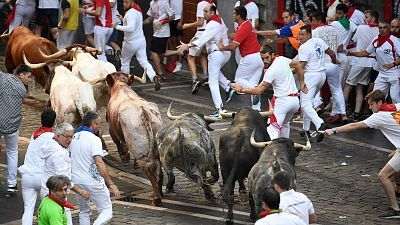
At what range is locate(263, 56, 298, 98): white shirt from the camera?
17.5 m

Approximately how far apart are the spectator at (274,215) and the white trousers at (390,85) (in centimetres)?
1023

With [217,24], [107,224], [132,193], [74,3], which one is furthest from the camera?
[74,3]

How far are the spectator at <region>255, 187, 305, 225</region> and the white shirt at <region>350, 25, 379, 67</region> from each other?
11.1m

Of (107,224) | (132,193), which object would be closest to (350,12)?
(132,193)

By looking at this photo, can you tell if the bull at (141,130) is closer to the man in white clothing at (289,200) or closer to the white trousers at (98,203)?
the white trousers at (98,203)

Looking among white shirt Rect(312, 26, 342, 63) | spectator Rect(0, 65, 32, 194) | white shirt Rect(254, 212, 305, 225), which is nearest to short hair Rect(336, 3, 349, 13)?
white shirt Rect(312, 26, 342, 63)

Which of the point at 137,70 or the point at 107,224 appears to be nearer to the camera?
the point at 107,224

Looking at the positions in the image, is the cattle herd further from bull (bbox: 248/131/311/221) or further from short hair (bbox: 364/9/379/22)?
short hair (bbox: 364/9/379/22)

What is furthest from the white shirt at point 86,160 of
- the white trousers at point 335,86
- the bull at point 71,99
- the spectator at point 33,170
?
the white trousers at point 335,86

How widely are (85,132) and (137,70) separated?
477 inches

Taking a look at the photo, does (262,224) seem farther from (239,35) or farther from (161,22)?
(161,22)

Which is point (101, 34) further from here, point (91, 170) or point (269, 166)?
point (269, 166)

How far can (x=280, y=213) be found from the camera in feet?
35.6

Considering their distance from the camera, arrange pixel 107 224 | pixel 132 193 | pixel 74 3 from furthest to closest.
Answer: pixel 74 3
pixel 132 193
pixel 107 224
